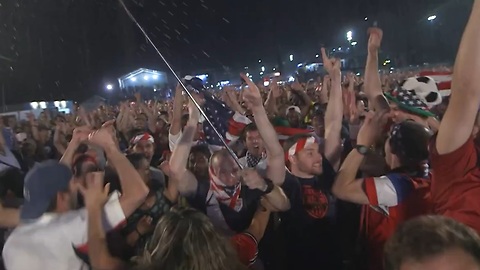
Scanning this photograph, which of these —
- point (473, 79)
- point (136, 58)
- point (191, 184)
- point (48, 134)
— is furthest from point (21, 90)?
point (473, 79)

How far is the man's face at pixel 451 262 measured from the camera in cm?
160

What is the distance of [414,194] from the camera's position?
108 inches

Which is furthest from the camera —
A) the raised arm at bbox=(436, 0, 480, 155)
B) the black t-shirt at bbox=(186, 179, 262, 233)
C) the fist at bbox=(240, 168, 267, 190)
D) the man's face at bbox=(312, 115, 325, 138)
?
the man's face at bbox=(312, 115, 325, 138)

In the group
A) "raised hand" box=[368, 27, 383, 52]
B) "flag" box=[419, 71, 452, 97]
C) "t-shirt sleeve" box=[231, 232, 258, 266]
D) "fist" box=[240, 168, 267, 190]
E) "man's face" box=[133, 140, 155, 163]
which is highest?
"raised hand" box=[368, 27, 383, 52]

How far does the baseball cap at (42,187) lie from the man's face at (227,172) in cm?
98

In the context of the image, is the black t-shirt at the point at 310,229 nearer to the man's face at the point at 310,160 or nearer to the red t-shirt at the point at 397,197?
the man's face at the point at 310,160

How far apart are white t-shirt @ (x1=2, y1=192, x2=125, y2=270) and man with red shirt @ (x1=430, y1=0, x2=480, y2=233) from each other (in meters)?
1.75

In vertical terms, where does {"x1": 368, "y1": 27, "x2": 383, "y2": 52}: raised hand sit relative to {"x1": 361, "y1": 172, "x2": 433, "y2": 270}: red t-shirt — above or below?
above

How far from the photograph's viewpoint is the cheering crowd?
217 cm

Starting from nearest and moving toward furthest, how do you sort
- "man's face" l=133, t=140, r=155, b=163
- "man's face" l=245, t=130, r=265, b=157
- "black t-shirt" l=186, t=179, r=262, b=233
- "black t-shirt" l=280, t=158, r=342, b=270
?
"black t-shirt" l=186, t=179, r=262, b=233 → "black t-shirt" l=280, t=158, r=342, b=270 → "man's face" l=245, t=130, r=265, b=157 → "man's face" l=133, t=140, r=155, b=163

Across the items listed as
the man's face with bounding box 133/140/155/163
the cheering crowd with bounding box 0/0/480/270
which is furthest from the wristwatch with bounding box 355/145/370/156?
the man's face with bounding box 133/140/155/163

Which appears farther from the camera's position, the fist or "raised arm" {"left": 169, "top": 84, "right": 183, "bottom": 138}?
"raised arm" {"left": 169, "top": 84, "right": 183, "bottom": 138}

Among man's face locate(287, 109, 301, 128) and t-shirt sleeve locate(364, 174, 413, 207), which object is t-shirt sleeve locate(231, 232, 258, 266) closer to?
t-shirt sleeve locate(364, 174, 413, 207)

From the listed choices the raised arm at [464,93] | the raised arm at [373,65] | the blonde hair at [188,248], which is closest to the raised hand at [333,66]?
the raised arm at [373,65]
